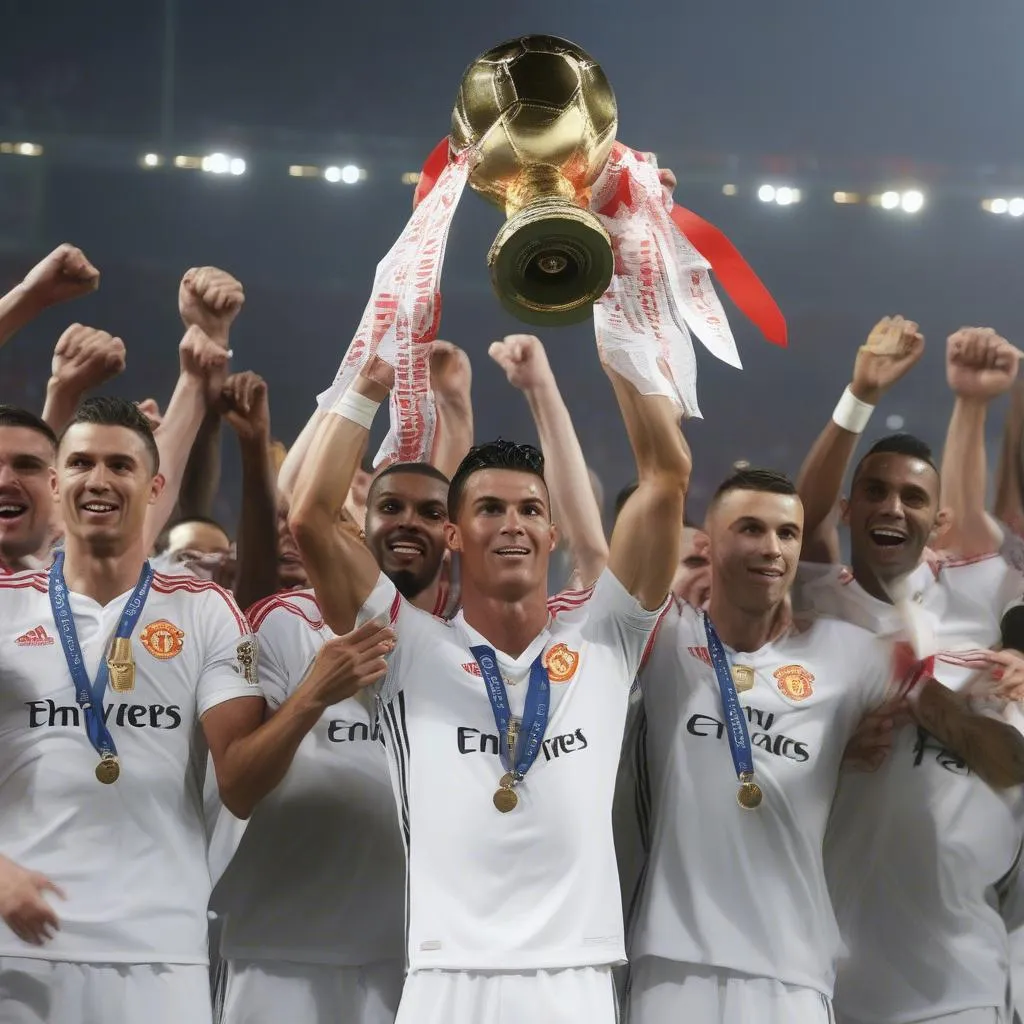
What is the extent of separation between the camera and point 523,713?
2545 mm

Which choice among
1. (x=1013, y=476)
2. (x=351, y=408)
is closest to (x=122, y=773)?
(x=351, y=408)

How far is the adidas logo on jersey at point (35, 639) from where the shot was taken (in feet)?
8.79

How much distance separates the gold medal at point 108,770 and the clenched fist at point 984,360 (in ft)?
7.78

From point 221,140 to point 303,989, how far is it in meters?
4.53

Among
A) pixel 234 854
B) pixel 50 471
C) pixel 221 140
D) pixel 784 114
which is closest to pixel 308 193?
pixel 221 140

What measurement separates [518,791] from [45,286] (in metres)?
1.75

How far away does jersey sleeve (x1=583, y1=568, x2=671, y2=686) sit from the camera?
2.63 meters

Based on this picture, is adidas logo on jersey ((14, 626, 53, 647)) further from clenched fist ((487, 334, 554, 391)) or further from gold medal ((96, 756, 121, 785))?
clenched fist ((487, 334, 554, 391))

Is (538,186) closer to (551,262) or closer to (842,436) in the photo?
(551,262)

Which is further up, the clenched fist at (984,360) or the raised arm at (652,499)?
the clenched fist at (984,360)

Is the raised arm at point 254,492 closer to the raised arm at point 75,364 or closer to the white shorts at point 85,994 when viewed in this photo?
the raised arm at point 75,364

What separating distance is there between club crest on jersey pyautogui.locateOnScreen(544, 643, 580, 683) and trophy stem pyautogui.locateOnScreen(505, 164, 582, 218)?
884mm

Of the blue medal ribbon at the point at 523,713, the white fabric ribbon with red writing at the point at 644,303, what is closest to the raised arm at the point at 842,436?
the white fabric ribbon with red writing at the point at 644,303

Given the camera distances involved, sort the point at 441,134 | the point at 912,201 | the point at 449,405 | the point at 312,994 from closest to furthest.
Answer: the point at 312,994, the point at 449,405, the point at 441,134, the point at 912,201
